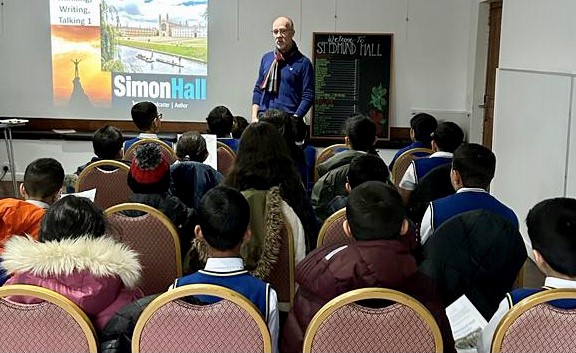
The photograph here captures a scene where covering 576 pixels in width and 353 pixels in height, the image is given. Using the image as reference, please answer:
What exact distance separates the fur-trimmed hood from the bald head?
3.62 m

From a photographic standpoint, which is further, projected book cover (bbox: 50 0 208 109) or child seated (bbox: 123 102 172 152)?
projected book cover (bbox: 50 0 208 109)

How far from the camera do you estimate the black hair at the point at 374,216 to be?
204cm

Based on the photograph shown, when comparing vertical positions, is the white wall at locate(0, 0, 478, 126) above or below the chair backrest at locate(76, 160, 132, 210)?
above

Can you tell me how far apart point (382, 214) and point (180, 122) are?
584cm

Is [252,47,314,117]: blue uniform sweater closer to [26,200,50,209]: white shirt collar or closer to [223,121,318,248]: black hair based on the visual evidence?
[223,121,318,248]: black hair

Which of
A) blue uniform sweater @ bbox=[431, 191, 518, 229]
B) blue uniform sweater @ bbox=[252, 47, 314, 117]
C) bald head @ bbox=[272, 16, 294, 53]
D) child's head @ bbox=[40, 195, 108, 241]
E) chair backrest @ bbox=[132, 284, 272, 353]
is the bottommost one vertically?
chair backrest @ bbox=[132, 284, 272, 353]

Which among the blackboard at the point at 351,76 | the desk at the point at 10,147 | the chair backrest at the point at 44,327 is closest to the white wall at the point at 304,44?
the blackboard at the point at 351,76

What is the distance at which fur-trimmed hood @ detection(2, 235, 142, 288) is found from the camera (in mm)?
1910

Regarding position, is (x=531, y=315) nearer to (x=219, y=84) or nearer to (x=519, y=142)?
(x=519, y=142)

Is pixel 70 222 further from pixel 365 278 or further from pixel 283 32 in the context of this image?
pixel 283 32

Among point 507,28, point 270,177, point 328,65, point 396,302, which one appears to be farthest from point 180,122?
point 396,302

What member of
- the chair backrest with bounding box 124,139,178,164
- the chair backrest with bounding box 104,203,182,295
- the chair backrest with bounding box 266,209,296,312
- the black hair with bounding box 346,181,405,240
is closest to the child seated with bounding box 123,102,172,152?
the chair backrest with bounding box 124,139,178,164

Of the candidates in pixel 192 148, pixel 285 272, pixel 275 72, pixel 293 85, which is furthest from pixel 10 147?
pixel 285 272

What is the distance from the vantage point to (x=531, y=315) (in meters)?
1.78
